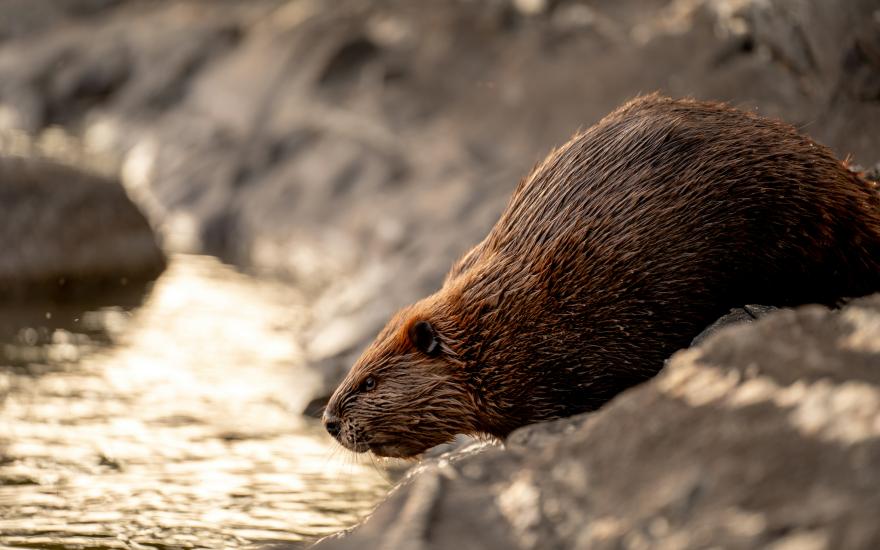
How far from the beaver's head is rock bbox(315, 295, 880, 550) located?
99cm

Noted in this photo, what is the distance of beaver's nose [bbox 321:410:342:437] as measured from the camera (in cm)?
419

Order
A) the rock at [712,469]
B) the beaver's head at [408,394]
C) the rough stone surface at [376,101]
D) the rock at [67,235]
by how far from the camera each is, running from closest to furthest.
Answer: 1. the rock at [712,469]
2. the beaver's head at [408,394]
3. the rough stone surface at [376,101]
4. the rock at [67,235]

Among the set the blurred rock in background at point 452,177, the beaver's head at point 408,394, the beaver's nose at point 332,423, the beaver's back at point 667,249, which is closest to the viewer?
the blurred rock in background at point 452,177

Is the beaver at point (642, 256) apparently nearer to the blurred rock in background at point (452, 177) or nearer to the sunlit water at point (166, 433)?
the blurred rock in background at point (452, 177)

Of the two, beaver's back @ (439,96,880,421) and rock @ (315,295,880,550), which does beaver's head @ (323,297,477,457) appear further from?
rock @ (315,295,880,550)

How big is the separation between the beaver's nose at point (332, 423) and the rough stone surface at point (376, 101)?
5.58 feet

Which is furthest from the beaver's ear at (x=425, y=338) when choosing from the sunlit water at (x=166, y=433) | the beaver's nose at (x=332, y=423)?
the sunlit water at (x=166, y=433)

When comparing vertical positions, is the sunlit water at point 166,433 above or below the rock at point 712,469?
above

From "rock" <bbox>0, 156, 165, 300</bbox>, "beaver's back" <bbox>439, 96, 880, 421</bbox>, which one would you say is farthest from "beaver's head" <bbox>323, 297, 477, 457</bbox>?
"rock" <bbox>0, 156, 165, 300</bbox>

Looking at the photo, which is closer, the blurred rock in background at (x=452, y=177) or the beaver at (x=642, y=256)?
the blurred rock in background at (x=452, y=177)

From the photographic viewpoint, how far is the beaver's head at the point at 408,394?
4023mm

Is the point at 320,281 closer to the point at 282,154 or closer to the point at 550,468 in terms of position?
the point at 282,154

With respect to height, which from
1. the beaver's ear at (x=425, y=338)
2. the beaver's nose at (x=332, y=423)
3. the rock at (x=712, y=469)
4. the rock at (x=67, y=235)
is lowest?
the rock at (x=712, y=469)

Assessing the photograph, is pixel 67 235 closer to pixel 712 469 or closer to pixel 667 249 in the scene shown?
pixel 667 249
